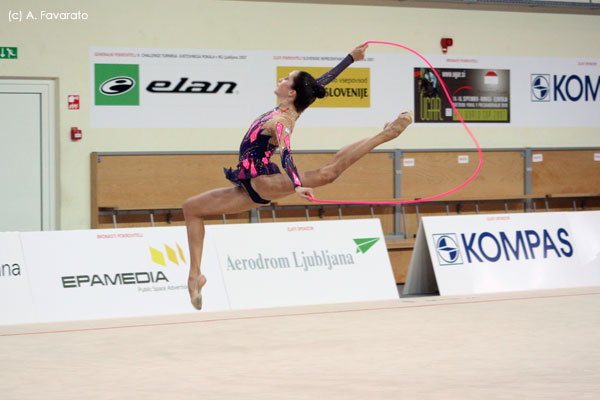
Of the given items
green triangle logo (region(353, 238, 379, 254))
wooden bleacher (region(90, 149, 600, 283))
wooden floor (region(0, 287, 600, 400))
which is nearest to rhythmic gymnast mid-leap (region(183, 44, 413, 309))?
wooden floor (region(0, 287, 600, 400))

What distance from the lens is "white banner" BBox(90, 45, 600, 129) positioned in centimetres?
930

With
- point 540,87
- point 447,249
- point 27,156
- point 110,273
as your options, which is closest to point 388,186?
point 447,249

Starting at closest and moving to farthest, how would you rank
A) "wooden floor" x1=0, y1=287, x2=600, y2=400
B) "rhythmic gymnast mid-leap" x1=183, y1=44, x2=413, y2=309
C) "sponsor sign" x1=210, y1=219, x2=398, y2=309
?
1. "wooden floor" x1=0, y1=287, x2=600, y2=400
2. "rhythmic gymnast mid-leap" x1=183, y1=44, x2=413, y2=309
3. "sponsor sign" x1=210, y1=219, x2=398, y2=309

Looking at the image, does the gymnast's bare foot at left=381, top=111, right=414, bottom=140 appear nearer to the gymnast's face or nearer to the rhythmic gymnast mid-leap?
the rhythmic gymnast mid-leap

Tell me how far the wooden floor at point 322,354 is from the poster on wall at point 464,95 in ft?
11.8

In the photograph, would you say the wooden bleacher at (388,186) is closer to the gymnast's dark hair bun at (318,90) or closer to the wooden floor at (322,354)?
the wooden floor at (322,354)

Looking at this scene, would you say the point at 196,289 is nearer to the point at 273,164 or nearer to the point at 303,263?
the point at 273,164

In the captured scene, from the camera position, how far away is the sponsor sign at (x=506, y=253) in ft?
27.6

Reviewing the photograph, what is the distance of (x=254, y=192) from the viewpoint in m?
5.47

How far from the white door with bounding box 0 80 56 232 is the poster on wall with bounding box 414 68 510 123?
14.8 ft

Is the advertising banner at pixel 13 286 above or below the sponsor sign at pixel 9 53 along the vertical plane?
below

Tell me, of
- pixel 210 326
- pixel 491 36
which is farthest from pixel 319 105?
pixel 210 326

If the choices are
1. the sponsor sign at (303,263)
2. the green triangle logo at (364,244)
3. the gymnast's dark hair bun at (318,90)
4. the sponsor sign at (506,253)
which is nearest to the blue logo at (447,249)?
the sponsor sign at (506,253)

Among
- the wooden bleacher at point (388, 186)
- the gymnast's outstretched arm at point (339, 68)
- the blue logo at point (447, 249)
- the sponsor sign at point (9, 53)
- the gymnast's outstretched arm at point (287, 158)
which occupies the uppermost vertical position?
the sponsor sign at point (9, 53)
